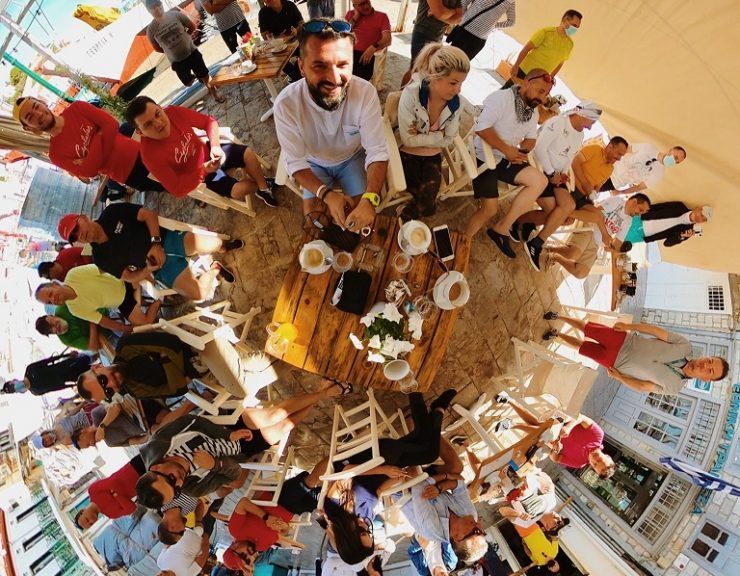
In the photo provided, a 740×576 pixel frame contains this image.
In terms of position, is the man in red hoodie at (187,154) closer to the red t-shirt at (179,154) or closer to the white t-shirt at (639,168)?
the red t-shirt at (179,154)

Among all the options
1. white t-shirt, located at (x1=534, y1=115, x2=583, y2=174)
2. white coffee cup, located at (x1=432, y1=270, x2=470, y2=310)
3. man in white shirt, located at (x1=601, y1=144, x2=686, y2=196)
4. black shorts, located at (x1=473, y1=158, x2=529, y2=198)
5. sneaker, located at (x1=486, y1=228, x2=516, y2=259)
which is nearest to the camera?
white coffee cup, located at (x1=432, y1=270, x2=470, y2=310)

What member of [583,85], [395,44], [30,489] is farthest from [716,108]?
[30,489]

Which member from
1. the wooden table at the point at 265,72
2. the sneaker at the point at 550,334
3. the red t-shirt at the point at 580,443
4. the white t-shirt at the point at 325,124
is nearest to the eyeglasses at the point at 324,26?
the white t-shirt at the point at 325,124

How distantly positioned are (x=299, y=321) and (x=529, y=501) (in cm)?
293

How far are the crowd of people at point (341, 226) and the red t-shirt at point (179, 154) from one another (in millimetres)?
10

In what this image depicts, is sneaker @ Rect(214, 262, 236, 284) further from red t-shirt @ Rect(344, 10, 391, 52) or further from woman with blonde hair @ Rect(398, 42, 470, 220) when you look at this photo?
red t-shirt @ Rect(344, 10, 391, 52)

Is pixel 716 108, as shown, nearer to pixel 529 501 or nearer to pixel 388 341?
pixel 388 341

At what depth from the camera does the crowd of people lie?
8.54 feet

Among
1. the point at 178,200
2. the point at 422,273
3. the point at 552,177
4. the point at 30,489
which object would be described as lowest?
the point at 30,489

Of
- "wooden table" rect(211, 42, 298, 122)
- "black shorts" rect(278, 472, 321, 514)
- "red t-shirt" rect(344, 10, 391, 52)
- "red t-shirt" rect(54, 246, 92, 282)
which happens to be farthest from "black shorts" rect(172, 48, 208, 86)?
"black shorts" rect(278, 472, 321, 514)

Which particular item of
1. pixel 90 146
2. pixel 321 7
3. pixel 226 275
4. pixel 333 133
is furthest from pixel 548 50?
pixel 90 146

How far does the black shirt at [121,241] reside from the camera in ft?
9.21

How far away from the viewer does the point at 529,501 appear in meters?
3.88

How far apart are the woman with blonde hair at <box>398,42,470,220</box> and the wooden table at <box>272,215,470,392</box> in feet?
1.48
